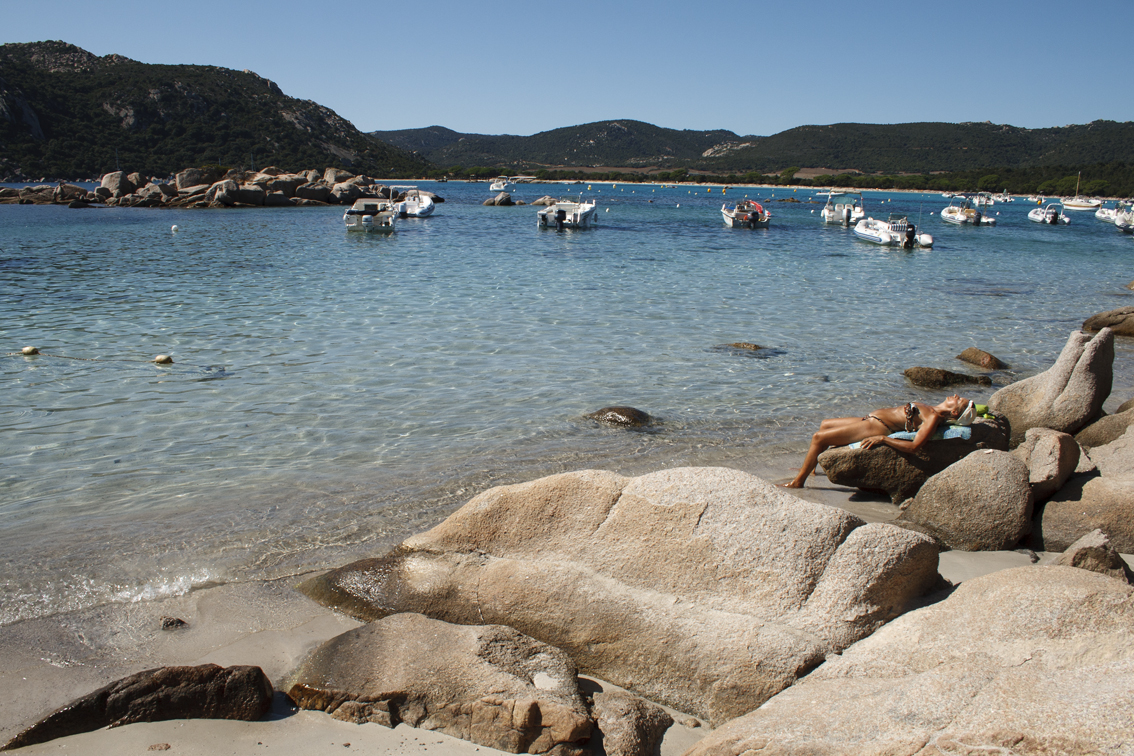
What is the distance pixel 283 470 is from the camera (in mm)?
6699

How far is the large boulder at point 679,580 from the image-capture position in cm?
347

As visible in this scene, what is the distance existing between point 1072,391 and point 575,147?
606 ft

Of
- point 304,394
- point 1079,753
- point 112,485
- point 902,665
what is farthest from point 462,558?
point 304,394

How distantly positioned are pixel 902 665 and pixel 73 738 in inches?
137

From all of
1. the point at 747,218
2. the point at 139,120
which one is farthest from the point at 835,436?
the point at 139,120

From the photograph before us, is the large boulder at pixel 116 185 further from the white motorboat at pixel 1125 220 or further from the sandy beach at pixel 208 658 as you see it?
the white motorboat at pixel 1125 220

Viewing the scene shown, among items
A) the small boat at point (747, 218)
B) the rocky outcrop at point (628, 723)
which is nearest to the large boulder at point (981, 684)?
the rocky outcrop at point (628, 723)

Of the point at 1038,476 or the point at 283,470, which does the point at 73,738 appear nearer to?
the point at 283,470

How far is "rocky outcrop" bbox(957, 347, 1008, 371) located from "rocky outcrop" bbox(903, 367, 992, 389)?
0.98 metres

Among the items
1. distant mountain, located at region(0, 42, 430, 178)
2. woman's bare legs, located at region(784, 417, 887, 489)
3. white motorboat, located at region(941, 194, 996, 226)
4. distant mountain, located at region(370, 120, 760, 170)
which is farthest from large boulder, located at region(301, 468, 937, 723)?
distant mountain, located at region(370, 120, 760, 170)

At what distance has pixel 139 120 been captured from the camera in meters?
89.8

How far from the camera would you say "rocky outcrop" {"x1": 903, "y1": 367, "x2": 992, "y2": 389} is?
10.2m

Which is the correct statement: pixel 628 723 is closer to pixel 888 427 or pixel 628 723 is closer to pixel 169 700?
pixel 169 700

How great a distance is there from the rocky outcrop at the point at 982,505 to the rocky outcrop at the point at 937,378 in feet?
17.0
